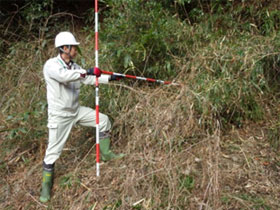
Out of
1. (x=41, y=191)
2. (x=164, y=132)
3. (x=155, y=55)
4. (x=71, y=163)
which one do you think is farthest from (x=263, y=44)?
(x=41, y=191)

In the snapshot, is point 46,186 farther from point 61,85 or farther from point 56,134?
point 61,85

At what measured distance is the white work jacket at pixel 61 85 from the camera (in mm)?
3090

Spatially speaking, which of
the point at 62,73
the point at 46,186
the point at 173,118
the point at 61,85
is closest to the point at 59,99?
the point at 61,85

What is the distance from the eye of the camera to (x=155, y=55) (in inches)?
175

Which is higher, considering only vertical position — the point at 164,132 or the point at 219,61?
the point at 219,61

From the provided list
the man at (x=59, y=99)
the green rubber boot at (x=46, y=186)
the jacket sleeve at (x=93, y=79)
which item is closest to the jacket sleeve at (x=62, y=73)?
the man at (x=59, y=99)

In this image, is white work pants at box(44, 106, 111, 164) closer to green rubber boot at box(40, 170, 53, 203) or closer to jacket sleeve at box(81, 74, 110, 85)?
green rubber boot at box(40, 170, 53, 203)

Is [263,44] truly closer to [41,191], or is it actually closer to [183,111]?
[183,111]

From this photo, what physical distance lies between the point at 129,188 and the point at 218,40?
2.74m

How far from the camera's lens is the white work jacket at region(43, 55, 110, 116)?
3090mm

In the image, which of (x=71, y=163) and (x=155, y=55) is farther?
(x=155, y=55)

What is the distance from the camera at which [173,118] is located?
3.42m

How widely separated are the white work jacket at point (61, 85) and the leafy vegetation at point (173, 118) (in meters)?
0.77

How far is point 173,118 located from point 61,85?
4.37ft
